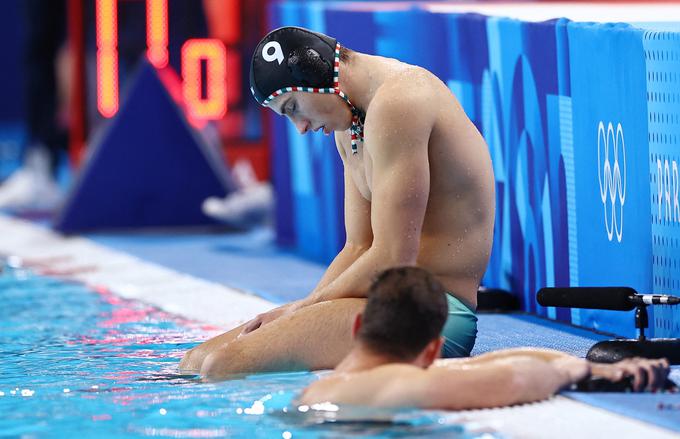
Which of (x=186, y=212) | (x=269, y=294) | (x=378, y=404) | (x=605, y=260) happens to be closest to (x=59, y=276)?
(x=269, y=294)

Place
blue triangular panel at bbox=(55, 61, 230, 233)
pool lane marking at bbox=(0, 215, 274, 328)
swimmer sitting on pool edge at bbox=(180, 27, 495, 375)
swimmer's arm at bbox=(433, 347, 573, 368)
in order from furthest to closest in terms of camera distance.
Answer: blue triangular panel at bbox=(55, 61, 230, 233) → pool lane marking at bbox=(0, 215, 274, 328) → swimmer sitting on pool edge at bbox=(180, 27, 495, 375) → swimmer's arm at bbox=(433, 347, 573, 368)

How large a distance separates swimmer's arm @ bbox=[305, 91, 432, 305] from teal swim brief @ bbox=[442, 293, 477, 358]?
9.4 inches

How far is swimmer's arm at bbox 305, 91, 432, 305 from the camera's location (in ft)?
13.8

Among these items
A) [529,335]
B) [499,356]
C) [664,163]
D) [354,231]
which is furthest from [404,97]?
[529,335]

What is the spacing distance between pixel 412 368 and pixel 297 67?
1.13 metres

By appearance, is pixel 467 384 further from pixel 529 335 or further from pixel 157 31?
pixel 157 31

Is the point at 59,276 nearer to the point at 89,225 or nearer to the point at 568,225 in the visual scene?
the point at 89,225

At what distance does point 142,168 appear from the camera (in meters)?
9.48

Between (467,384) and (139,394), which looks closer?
(467,384)

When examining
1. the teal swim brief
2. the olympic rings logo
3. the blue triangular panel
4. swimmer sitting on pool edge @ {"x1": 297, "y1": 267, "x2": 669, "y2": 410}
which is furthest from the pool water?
the blue triangular panel

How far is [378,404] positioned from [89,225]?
612 centimetres

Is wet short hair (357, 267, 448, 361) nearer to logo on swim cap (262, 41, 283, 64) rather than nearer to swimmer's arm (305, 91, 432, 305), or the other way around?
swimmer's arm (305, 91, 432, 305)

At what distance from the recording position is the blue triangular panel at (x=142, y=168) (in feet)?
31.0

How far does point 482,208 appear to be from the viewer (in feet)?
14.7
